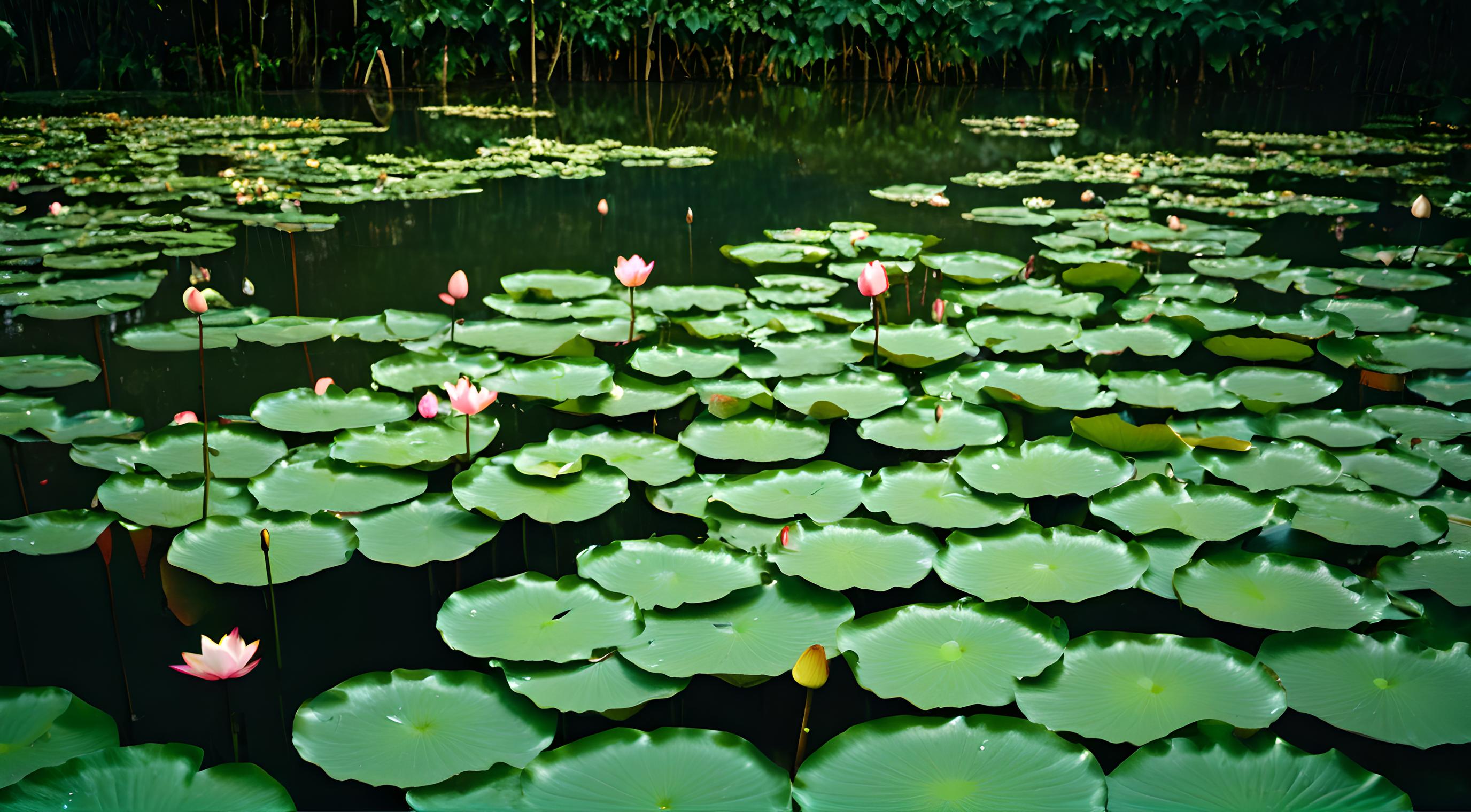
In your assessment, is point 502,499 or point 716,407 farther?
point 716,407

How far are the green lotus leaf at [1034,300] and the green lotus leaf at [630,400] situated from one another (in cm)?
93

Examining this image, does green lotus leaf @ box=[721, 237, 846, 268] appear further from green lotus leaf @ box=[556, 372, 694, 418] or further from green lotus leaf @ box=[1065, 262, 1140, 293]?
green lotus leaf @ box=[556, 372, 694, 418]

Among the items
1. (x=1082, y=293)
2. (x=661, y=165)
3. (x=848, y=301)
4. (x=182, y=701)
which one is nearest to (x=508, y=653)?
(x=182, y=701)

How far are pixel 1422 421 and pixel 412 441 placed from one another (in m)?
1.80

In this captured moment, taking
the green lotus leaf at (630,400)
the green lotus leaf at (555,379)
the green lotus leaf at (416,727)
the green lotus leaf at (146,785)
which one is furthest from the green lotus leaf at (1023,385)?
the green lotus leaf at (146,785)

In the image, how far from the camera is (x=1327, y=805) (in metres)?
0.86

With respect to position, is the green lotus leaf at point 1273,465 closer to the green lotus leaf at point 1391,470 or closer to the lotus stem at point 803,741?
the green lotus leaf at point 1391,470

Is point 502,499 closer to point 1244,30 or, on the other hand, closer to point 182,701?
point 182,701

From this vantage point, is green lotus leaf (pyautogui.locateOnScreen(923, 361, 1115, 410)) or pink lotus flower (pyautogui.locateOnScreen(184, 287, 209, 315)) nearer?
pink lotus flower (pyautogui.locateOnScreen(184, 287, 209, 315))

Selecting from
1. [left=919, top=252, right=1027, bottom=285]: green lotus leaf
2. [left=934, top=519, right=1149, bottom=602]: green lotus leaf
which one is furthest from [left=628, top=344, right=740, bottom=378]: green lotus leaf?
[left=919, top=252, right=1027, bottom=285]: green lotus leaf

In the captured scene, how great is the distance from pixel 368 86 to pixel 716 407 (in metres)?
8.42

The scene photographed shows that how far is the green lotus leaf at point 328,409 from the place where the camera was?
167 centimetres

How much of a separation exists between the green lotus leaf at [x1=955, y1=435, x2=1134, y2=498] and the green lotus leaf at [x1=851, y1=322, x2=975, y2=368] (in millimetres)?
422

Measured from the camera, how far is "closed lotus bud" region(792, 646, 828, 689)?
0.92m
